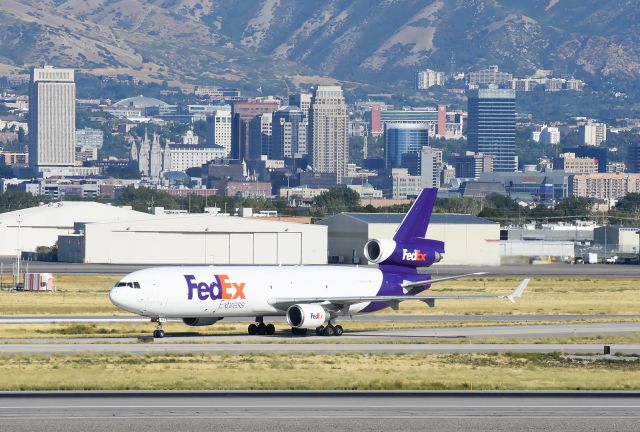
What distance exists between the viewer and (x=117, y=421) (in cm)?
4975

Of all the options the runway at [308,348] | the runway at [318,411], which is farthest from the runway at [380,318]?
the runway at [318,411]

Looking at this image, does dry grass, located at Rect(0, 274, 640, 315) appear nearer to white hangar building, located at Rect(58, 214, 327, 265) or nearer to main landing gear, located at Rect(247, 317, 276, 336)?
main landing gear, located at Rect(247, 317, 276, 336)

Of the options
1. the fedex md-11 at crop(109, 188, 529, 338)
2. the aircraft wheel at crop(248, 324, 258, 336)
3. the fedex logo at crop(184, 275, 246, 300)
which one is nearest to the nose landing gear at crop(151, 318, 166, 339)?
the fedex md-11 at crop(109, 188, 529, 338)

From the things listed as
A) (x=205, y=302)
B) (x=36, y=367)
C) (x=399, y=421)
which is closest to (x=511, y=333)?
(x=205, y=302)

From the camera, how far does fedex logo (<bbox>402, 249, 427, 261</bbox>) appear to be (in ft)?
283

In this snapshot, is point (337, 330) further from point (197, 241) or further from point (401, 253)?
point (197, 241)

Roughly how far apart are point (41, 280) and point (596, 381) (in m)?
73.3

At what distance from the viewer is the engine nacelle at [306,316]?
262ft

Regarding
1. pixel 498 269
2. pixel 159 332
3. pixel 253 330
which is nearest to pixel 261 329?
pixel 253 330

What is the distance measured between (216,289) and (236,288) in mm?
1204

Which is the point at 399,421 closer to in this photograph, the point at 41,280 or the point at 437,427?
the point at 437,427

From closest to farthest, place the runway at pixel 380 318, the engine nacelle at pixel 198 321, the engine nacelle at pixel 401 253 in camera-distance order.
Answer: the engine nacelle at pixel 198 321, the engine nacelle at pixel 401 253, the runway at pixel 380 318

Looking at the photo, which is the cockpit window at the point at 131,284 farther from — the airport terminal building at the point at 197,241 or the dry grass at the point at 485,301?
the airport terminal building at the point at 197,241

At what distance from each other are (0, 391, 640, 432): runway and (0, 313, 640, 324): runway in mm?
34443
